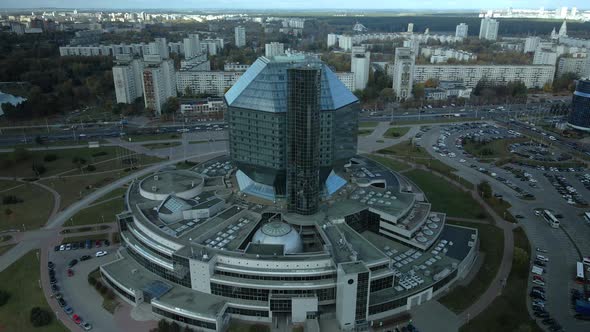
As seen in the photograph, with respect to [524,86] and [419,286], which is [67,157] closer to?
[419,286]

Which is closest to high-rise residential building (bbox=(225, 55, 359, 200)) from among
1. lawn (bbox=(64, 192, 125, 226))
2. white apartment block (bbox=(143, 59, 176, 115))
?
lawn (bbox=(64, 192, 125, 226))

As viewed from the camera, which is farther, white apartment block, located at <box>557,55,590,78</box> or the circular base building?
white apartment block, located at <box>557,55,590,78</box>

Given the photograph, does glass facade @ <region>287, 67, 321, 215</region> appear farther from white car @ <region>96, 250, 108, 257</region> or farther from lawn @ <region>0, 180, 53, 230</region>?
lawn @ <region>0, 180, 53, 230</region>

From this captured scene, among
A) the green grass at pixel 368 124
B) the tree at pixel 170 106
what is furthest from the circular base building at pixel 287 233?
the tree at pixel 170 106

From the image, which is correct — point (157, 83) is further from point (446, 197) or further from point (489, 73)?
point (489, 73)

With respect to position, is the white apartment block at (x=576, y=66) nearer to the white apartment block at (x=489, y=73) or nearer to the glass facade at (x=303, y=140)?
the white apartment block at (x=489, y=73)

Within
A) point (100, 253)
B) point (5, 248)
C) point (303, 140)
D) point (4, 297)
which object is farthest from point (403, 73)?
point (4, 297)
